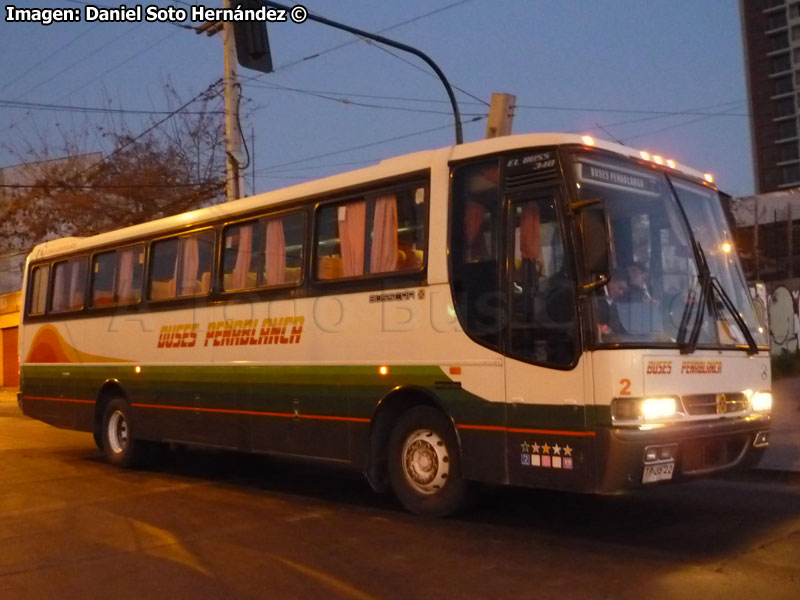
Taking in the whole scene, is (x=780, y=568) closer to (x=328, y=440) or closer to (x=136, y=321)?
(x=328, y=440)

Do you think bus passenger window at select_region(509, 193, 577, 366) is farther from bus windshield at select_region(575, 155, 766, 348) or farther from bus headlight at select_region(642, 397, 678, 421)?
bus headlight at select_region(642, 397, 678, 421)

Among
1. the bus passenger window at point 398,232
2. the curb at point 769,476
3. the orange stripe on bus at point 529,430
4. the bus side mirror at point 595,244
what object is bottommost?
the curb at point 769,476

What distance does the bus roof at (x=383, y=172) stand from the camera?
743 cm

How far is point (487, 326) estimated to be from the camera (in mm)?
7602

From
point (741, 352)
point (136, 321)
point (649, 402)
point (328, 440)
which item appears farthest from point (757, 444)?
point (136, 321)

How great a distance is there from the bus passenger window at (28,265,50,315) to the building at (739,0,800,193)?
87549 millimetres

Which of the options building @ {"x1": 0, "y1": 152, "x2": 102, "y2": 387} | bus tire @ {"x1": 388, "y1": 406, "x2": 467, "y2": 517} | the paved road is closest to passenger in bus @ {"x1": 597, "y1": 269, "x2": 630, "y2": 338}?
the paved road

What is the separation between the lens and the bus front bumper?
21.9ft

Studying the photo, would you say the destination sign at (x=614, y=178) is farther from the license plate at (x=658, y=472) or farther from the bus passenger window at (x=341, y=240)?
the bus passenger window at (x=341, y=240)

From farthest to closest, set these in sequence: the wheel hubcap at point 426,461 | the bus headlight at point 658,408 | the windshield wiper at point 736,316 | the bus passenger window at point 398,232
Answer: the bus passenger window at point 398,232 → the wheel hubcap at point 426,461 → the windshield wiper at point 736,316 → the bus headlight at point 658,408

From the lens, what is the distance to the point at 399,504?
9062 mm

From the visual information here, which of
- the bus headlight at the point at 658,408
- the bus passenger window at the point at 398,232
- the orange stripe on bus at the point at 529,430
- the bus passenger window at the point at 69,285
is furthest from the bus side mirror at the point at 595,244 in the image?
the bus passenger window at the point at 69,285

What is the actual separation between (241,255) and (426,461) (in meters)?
3.56

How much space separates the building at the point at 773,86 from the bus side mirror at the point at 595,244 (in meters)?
91.4
